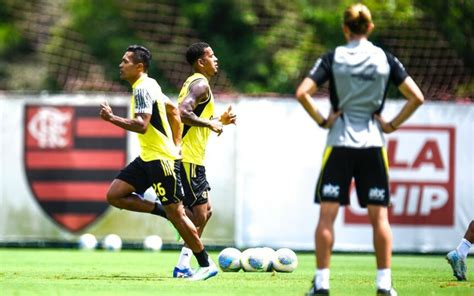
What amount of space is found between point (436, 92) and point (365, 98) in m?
11.9

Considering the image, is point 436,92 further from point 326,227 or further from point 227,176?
point 326,227

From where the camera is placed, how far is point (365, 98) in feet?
33.3

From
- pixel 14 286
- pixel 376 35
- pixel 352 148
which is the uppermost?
pixel 376 35

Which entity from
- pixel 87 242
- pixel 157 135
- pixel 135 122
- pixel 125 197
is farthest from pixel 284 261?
pixel 87 242

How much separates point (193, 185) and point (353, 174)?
3.51m

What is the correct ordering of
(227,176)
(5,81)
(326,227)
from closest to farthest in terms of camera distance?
(326,227), (227,176), (5,81)

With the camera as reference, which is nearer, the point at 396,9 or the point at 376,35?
the point at 376,35

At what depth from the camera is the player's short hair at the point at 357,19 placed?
1013cm

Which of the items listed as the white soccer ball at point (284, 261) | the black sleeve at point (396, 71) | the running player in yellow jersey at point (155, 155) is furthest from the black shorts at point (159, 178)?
the black sleeve at point (396, 71)

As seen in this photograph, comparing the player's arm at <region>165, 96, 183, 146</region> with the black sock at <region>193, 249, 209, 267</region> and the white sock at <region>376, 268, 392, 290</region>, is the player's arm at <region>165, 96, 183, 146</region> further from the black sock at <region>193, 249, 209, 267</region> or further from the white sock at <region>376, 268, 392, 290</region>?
the white sock at <region>376, 268, 392, 290</region>

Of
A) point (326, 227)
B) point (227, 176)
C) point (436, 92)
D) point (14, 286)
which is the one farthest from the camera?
point (436, 92)

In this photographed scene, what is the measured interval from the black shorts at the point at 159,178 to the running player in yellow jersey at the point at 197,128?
0.55 metres

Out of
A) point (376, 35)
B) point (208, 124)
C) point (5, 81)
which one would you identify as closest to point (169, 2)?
point (5, 81)

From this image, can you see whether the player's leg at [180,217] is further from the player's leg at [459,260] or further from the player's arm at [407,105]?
the player's arm at [407,105]
